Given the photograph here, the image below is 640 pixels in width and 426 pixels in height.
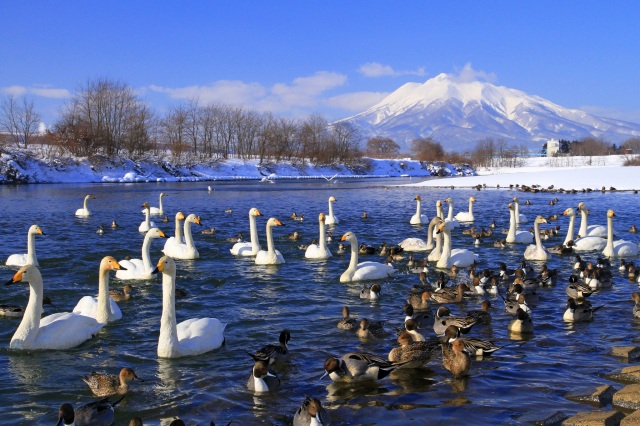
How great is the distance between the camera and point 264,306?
12.4 metres

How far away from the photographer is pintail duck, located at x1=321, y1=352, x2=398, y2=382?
7.91 metres

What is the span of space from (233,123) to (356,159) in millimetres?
22295

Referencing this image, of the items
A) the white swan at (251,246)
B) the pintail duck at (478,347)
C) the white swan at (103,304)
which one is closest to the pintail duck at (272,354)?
the pintail duck at (478,347)

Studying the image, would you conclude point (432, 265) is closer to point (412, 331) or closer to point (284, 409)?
point (412, 331)

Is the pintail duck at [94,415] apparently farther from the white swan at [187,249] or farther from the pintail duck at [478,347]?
the white swan at [187,249]

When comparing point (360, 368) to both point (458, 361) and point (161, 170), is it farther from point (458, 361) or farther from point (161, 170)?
point (161, 170)

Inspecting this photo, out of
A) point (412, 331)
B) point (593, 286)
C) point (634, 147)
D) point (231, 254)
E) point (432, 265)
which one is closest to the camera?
point (412, 331)

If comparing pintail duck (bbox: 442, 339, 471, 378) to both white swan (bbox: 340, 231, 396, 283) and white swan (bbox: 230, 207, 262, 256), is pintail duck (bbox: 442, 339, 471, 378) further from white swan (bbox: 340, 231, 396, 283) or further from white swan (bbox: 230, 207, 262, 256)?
white swan (bbox: 230, 207, 262, 256)

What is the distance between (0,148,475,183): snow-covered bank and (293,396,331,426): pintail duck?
64961 millimetres

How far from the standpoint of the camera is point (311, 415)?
6.46m

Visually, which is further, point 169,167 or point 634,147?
point 634,147

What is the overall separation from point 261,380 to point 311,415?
1.43m

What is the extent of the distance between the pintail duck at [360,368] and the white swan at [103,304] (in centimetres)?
421

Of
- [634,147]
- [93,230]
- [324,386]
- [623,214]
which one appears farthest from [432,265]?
[634,147]
